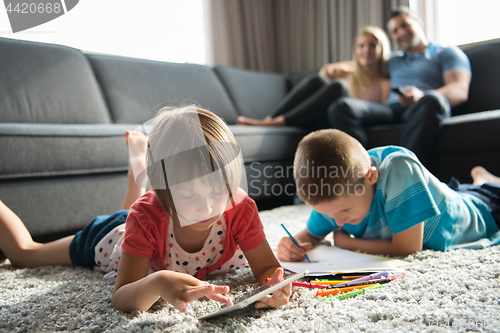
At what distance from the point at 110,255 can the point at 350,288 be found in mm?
504

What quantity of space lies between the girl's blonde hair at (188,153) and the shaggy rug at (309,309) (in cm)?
18

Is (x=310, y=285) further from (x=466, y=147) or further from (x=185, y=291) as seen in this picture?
(x=466, y=147)

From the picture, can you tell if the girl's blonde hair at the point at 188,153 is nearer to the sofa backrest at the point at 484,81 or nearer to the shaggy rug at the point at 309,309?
the shaggy rug at the point at 309,309

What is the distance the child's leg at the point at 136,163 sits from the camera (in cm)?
92

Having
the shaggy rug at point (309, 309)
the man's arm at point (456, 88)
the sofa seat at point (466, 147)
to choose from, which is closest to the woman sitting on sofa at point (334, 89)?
the man's arm at point (456, 88)

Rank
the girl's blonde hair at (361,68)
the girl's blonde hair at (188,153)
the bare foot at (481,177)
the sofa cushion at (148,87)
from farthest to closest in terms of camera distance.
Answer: the girl's blonde hair at (361,68), the sofa cushion at (148,87), the bare foot at (481,177), the girl's blonde hair at (188,153)

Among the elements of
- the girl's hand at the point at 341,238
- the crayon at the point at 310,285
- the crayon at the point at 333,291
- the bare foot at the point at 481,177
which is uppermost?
the crayon at the point at 333,291

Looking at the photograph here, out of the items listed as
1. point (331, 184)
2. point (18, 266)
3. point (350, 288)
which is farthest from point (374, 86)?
point (18, 266)

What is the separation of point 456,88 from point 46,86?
187cm

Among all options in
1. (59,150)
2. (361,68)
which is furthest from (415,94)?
(59,150)

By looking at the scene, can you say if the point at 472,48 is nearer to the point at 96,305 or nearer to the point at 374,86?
the point at 374,86

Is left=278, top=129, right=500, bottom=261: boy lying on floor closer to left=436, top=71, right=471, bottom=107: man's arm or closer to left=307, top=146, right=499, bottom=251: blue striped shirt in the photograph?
left=307, top=146, right=499, bottom=251: blue striped shirt

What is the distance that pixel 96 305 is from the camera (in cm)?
57

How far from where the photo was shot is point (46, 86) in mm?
1452
